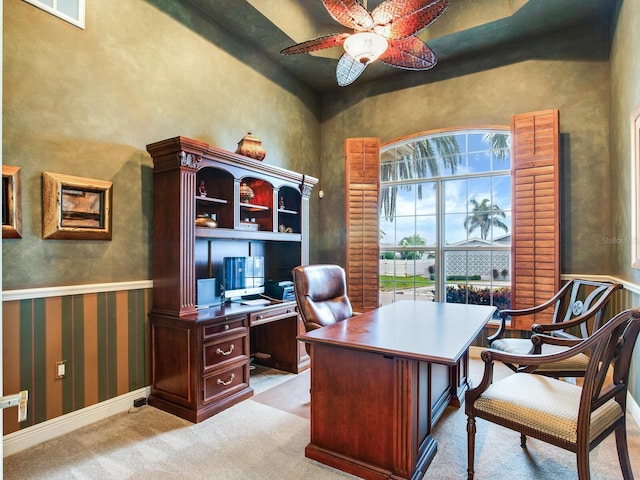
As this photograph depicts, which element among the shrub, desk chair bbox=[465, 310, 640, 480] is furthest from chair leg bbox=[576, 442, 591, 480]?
the shrub

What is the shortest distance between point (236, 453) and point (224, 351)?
83cm

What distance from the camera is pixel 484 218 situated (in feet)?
14.4

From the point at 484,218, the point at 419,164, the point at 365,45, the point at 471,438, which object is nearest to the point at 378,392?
the point at 471,438

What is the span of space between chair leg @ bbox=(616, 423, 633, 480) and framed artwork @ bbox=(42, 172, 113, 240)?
339 centimetres

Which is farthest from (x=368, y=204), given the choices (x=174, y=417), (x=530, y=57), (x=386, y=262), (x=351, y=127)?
(x=174, y=417)

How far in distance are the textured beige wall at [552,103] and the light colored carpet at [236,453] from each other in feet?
6.02

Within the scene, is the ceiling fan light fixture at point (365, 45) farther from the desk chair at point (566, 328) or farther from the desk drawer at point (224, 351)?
the desk drawer at point (224, 351)

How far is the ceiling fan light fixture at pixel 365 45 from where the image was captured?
2.34m

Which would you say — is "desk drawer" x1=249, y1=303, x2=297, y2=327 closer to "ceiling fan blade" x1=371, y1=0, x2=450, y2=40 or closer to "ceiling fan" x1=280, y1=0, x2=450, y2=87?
"ceiling fan" x1=280, y1=0, x2=450, y2=87

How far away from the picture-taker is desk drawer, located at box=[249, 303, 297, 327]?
10.7 feet

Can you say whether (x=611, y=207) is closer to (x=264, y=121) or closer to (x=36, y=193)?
(x=264, y=121)

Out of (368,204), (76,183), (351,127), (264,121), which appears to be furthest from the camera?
(351,127)

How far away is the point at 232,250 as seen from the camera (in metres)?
3.85

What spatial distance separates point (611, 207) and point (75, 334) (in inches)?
184
